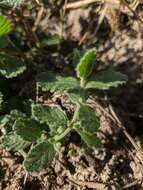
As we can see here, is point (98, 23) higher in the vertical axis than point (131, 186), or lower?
higher

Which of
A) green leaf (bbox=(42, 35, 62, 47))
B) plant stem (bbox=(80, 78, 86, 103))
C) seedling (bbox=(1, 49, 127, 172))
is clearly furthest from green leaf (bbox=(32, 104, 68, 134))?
green leaf (bbox=(42, 35, 62, 47))

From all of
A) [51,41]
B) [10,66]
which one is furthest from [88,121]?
→ [51,41]

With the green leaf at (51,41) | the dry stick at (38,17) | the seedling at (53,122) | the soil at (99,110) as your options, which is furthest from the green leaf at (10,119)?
the dry stick at (38,17)

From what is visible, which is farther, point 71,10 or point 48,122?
point 71,10

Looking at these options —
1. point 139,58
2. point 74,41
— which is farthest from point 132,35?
point 74,41

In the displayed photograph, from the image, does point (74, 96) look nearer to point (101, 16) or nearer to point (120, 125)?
point (120, 125)

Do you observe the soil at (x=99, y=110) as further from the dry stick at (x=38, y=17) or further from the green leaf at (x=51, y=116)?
the green leaf at (x=51, y=116)

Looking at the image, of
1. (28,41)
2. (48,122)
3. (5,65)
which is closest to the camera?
(48,122)

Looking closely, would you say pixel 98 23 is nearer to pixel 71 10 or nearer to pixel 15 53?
pixel 71 10
